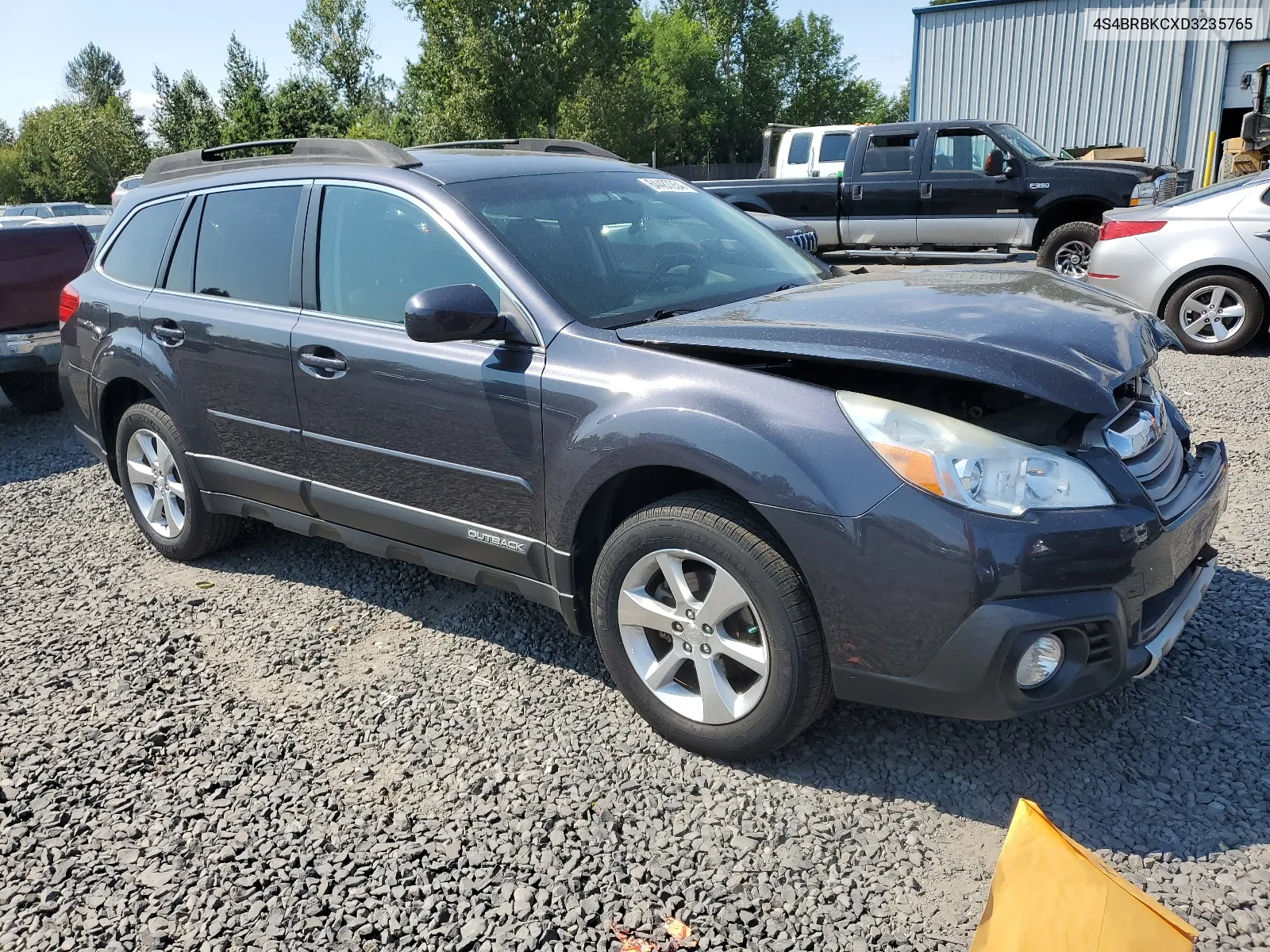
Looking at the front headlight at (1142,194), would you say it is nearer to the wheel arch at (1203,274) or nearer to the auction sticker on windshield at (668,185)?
the wheel arch at (1203,274)

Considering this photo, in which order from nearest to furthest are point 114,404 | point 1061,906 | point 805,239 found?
1. point 1061,906
2. point 114,404
3. point 805,239

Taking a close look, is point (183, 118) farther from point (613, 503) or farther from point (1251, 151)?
point (613, 503)

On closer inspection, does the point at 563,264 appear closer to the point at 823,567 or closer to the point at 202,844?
the point at 823,567

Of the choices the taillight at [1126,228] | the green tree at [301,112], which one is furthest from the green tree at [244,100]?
the taillight at [1126,228]

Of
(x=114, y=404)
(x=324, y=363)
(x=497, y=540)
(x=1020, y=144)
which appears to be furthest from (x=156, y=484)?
(x=1020, y=144)

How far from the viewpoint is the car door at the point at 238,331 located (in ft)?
12.7

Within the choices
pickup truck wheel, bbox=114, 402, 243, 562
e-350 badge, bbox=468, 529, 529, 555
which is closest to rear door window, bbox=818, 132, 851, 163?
pickup truck wheel, bbox=114, 402, 243, 562

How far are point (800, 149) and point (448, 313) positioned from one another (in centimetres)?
1337

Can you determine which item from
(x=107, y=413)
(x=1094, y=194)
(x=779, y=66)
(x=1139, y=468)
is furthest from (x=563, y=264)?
(x=779, y=66)

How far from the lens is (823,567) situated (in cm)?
255

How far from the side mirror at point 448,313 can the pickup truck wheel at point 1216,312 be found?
682cm

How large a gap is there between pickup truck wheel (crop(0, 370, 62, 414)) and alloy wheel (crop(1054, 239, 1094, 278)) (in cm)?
1017

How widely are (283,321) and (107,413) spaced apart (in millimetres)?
1684

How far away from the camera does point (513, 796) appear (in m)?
2.86
